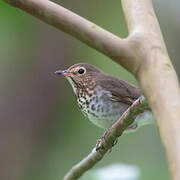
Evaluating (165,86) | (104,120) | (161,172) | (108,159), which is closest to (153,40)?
(165,86)

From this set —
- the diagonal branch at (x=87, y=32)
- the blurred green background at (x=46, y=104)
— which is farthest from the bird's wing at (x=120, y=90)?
the diagonal branch at (x=87, y=32)

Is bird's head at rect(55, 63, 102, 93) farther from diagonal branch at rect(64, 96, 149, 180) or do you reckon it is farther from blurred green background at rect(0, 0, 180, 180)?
blurred green background at rect(0, 0, 180, 180)

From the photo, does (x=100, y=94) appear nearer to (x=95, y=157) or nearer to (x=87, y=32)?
(x=95, y=157)

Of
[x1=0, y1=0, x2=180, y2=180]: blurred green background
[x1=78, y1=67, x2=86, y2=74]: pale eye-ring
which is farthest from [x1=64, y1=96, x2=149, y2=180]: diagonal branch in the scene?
[x1=0, y1=0, x2=180, y2=180]: blurred green background

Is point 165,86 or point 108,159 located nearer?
point 165,86

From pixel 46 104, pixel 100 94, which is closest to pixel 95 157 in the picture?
pixel 100 94

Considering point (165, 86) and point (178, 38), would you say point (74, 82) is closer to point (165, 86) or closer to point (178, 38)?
point (178, 38)
